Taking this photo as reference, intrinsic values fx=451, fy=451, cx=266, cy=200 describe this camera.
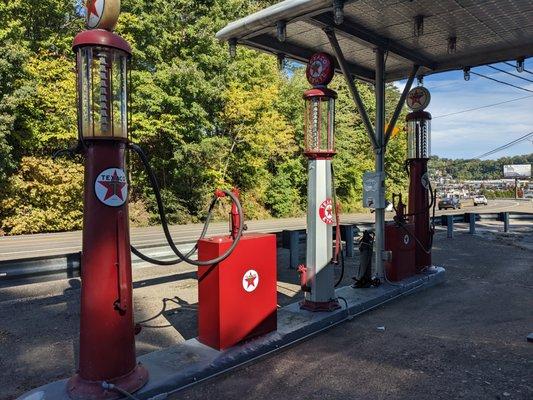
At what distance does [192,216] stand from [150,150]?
421cm

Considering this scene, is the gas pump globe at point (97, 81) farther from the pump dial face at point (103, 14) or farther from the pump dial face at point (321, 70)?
the pump dial face at point (321, 70)

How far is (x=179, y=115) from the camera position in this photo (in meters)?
22.6

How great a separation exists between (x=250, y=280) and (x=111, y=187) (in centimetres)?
184

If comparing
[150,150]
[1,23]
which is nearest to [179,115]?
[150,150]

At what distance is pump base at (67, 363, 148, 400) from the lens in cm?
343

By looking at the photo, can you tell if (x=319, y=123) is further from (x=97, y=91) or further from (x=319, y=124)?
(x=97, y=91)

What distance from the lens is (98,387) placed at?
3482mm

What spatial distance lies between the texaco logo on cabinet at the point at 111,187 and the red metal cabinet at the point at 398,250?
5.00 metres

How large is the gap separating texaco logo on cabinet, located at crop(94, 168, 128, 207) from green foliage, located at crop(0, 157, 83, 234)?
17.4 meters

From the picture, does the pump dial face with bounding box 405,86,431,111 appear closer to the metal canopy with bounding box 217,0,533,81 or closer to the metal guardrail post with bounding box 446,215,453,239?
the metal canopy with bounding box 217,0,533,81

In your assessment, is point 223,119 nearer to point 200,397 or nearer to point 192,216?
point 192,216

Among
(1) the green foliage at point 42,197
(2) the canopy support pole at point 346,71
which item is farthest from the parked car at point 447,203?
(2) the canopy support pole at point 346,71

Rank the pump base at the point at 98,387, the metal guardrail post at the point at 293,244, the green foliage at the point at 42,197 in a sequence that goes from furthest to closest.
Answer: the green foliage at the point at 42,197 → the metal guardrail post at the point at 293,244 → the pump base at the point at 98,387

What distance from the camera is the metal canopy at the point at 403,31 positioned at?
5789 mm
